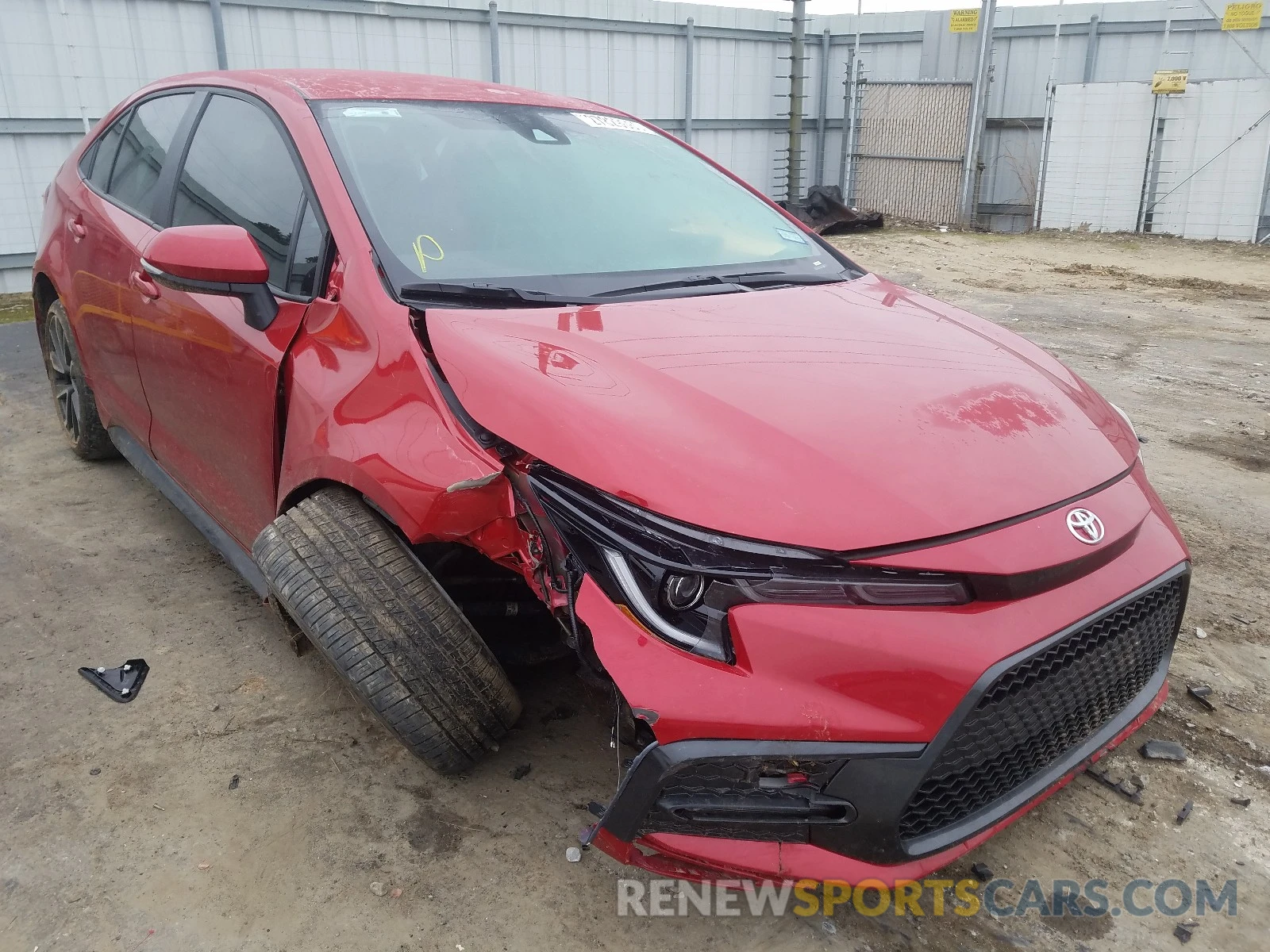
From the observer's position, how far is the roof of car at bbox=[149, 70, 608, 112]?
2.75 metres

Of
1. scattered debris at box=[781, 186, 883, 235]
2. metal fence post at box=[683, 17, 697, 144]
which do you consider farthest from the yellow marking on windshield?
scattered debris at box=[781, 186, 883, 235]

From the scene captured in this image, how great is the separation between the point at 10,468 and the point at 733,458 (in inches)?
153

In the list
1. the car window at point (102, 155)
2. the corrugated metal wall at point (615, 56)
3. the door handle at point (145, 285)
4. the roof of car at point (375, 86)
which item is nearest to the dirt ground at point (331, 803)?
the door handle at point (145, 285)

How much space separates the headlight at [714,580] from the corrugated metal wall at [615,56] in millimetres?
8526

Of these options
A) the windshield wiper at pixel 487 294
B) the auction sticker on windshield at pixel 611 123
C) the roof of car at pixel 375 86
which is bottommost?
the windshield wiper at pixel 487 294

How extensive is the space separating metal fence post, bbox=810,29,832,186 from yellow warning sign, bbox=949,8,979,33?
6.20 feet

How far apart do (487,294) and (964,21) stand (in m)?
14.0

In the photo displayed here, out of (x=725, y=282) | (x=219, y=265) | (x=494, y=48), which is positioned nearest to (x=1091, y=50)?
(x=494, y=48)

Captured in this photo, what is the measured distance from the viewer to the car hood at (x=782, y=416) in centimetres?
167

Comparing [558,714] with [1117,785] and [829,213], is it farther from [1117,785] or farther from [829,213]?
[829,213]

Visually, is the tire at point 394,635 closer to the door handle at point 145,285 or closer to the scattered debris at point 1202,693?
the door handle at point 145,285

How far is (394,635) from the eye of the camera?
2.03 metres

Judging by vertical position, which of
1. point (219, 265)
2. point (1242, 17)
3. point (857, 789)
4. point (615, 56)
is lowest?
point (857, 789)

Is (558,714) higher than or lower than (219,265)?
lower
